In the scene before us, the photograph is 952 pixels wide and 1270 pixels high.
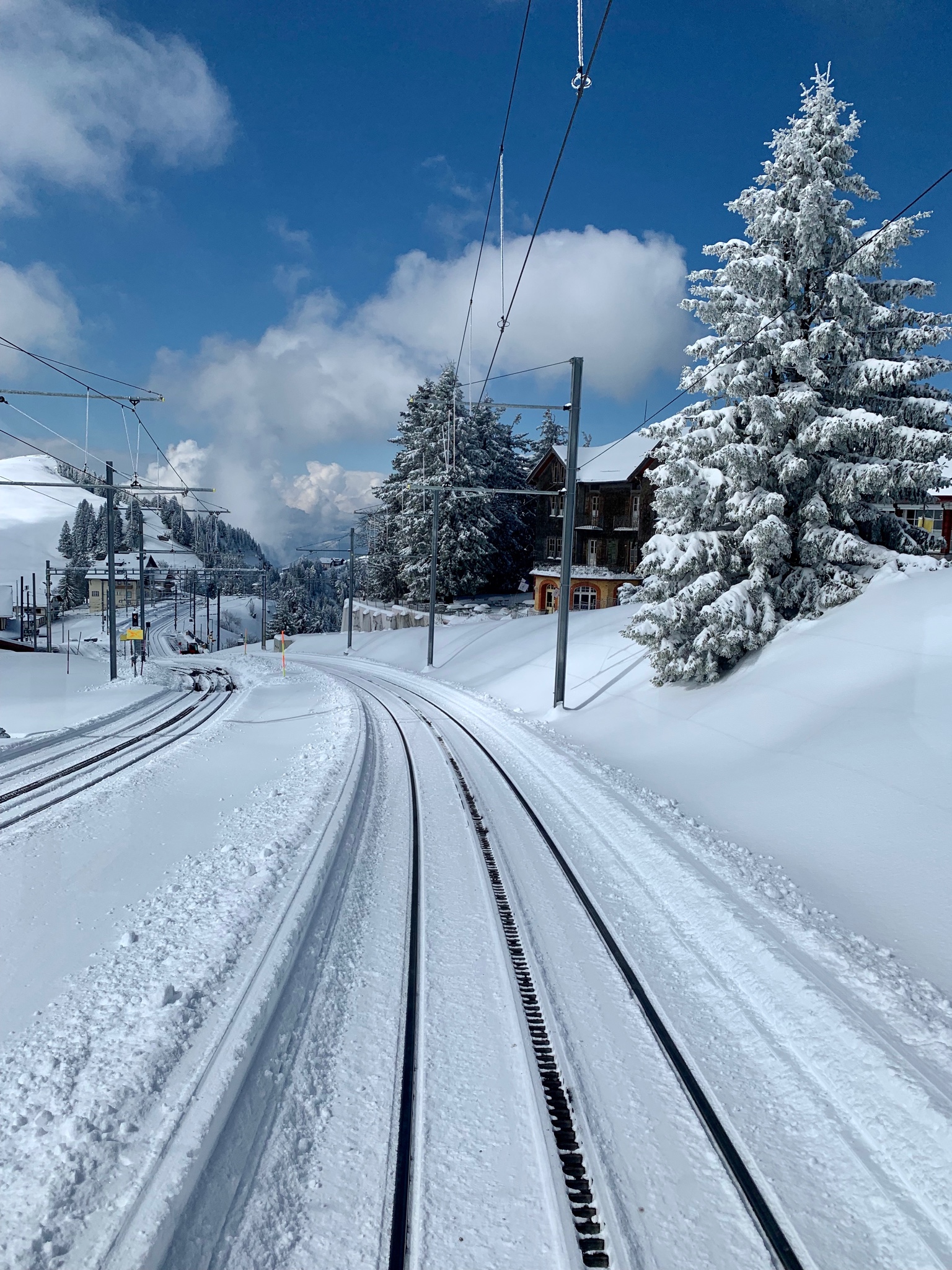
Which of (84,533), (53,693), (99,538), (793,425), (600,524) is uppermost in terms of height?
(84,533)

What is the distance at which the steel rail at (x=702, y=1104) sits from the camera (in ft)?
9.97

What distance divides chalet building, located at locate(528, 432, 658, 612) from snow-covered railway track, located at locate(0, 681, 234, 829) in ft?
101

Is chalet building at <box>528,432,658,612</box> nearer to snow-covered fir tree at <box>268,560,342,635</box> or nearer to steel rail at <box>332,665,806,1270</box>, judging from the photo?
steel rail at <box>332,665,806,1270</box>

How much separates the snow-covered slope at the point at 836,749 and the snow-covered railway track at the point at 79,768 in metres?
9.94

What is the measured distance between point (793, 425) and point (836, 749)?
8.85 metres

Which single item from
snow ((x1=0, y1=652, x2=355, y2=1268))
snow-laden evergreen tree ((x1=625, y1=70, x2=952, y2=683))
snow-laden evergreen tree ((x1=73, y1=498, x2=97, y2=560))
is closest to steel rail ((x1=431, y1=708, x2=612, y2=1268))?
snow ((x1=0, y1=652, x2=355, y2=1268))

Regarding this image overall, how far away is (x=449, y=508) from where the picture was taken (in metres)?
47.2

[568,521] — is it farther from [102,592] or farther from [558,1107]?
[102,592]

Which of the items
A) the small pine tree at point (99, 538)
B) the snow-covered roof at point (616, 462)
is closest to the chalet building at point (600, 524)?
the snow-covered roof at point (616, 462)

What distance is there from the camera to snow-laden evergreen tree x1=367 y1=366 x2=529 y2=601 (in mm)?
47875

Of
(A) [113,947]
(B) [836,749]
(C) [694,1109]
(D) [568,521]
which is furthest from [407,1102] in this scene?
(D) [568,521]

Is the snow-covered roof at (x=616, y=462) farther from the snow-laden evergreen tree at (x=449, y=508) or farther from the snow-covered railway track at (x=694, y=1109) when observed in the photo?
the snow-covered railway track at (x=694, y=1109)

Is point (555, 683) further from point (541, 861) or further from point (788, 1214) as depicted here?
point (788, 1214)

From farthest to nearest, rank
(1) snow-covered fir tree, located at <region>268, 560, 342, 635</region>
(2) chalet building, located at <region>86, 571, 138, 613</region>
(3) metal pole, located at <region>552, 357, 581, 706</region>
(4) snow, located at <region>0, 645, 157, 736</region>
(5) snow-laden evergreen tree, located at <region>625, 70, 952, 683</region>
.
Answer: (2) chalet building, located at <region>86, 571, 138, 613</region> → (1) snow-covered fir tree, located at <region>268, 560, 342, 635</region> → (4) snow, located at <region>0, 645, 157, 736</region> → (3) metal pole, located at <region>552, 357, 581, 706</region> → (5) snow-laden evergreen tree, located at <region>625, 70, 952, 683</region>
